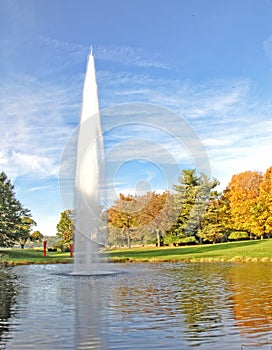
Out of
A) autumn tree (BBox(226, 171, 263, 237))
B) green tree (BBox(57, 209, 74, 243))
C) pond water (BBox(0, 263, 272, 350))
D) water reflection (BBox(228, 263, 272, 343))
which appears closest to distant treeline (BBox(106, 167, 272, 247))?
autumn tree (BBox(226, 171, 263, 237))

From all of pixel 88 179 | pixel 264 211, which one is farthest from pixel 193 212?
pixel 88 179

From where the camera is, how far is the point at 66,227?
99125mm

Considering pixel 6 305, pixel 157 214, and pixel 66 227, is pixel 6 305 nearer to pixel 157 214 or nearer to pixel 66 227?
pixel 157 214

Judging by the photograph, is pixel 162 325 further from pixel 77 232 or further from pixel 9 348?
pixel 77 232

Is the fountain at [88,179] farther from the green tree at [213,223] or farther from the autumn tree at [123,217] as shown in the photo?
the autumn tree at [123,217]

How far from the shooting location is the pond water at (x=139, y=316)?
416 inches

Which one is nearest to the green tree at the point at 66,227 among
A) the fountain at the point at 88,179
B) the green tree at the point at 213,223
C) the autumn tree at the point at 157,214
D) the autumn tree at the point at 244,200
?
the autumn tree at the point at 157,214

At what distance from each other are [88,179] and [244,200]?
45707 millimetres

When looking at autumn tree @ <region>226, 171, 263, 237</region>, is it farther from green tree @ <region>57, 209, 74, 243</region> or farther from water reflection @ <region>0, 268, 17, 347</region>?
water reflection @ <region>0, 268, 17, 347</region>

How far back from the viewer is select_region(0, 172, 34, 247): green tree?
182ft

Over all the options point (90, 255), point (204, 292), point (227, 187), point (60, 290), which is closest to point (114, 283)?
point (60, 290)

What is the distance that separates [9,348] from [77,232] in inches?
931

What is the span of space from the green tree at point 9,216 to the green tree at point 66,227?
3421 centimetres

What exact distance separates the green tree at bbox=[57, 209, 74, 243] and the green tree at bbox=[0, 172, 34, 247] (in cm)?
3421
